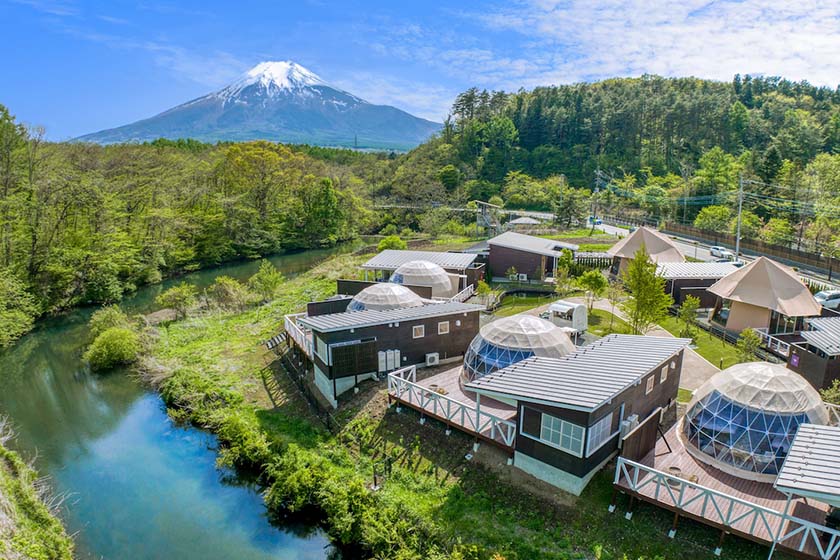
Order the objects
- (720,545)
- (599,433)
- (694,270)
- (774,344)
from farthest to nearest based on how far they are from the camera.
Result: (694,270) → (774,344) → (599,433) → (720,545)

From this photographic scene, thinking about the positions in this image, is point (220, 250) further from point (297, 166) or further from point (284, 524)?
point (284, 524)

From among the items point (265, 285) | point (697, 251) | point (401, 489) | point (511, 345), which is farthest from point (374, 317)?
point (697, 251)

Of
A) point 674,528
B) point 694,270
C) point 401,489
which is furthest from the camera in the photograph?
point 694,270

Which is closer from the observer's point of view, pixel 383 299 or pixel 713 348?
pixel 383 299

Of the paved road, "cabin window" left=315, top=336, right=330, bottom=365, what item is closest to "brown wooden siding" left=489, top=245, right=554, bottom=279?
the paved road

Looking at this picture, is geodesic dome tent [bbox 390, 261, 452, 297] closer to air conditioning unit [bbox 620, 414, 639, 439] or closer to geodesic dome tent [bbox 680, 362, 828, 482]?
air conditioning unit [bbox 620, 414, 639, 439]

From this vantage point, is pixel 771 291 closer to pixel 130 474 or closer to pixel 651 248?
pixel 651 248
